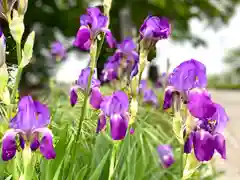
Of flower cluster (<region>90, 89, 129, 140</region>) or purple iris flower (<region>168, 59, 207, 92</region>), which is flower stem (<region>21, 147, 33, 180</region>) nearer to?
flower cluster (<region>90, 89, 129, 140</region>)

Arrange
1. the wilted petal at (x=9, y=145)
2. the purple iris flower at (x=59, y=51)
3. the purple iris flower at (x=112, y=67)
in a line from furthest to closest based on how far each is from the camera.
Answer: the purple iris flower at (x=59, y=51)
the purple iris flower at (x=112, y=67)
the wilted petal at (x=9, y=145)

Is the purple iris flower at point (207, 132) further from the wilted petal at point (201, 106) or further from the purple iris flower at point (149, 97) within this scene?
the purple iris flower at point (149, 97)

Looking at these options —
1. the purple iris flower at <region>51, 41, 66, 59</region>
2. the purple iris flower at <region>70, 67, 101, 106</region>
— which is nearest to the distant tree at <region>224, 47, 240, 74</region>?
the purple iris flower at <region>51, 41, 66, 59</region>

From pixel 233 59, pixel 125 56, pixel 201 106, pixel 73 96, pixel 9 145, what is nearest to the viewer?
pixel 9 145

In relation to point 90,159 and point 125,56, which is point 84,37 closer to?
point 90,159

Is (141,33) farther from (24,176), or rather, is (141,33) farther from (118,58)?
(118,58)

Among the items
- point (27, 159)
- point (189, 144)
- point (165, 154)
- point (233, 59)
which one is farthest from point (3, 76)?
point (233, 59)

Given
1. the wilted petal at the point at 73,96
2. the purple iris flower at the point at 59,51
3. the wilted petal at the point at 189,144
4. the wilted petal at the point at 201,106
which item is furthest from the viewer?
the purple iris flower at the point at 59,51

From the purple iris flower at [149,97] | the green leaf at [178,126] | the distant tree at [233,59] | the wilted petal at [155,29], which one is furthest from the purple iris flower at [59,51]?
the distant tree at [233,59]
